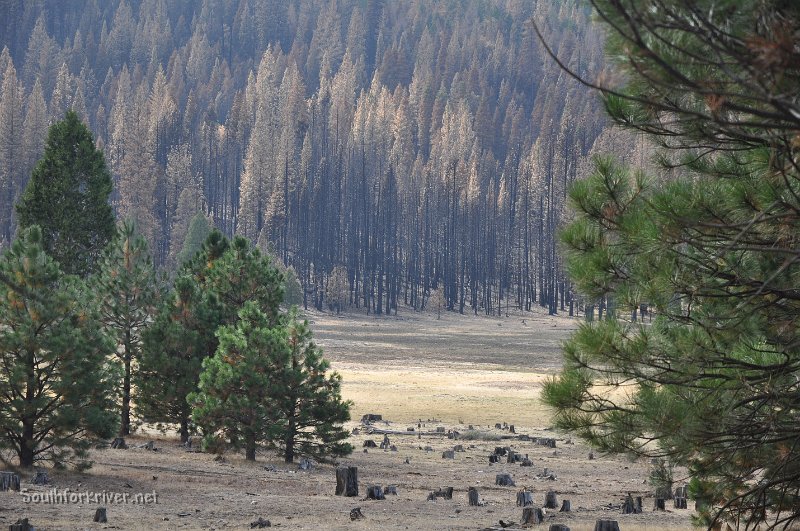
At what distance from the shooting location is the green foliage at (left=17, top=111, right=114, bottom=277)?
3716 centimetres

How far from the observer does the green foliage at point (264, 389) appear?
64.5 ft

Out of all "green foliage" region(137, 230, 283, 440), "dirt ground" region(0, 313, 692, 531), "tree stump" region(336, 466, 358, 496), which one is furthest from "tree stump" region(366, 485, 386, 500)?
"green foliage" region(137, 230, 283, 440)

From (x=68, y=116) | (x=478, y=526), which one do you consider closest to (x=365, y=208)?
(x=68, y=116)

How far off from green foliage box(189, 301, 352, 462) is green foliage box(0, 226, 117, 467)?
3.56m

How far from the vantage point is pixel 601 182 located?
9.13 meters

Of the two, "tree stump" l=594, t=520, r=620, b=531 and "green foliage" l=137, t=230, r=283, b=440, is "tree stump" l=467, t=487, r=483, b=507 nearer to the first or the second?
"tree stump" l=594, t=520, r=620, b=531

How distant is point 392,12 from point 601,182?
186463mm

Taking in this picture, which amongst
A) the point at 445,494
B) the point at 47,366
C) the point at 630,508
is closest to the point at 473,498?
the point at 445,494

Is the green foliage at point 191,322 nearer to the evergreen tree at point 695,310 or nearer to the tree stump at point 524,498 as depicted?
the tree stump at point 524,498

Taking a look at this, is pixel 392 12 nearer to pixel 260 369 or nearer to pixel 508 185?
pixel 508 185

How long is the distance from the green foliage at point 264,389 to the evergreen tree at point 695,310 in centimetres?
1108

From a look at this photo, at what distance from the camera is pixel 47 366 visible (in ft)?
51.9

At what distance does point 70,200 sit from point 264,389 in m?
20.7

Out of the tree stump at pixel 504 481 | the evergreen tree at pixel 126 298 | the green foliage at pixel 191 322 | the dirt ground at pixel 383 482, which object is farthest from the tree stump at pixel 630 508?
the evergreen tree at pixel 126 298
